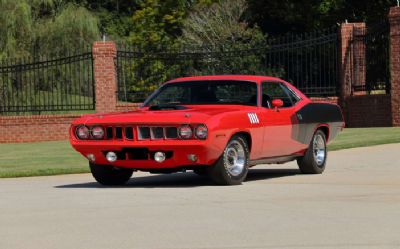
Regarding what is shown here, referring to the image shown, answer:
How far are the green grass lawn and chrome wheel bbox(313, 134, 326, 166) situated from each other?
13.0 ft

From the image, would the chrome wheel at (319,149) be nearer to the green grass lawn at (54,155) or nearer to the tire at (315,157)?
the tire at (315,157)

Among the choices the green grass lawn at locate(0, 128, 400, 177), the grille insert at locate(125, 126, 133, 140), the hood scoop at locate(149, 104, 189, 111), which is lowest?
the green grass lawn at locate(0, 128, 400, 177)

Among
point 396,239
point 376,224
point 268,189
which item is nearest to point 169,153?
point 268,189

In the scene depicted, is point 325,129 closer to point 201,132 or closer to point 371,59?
point 201,132

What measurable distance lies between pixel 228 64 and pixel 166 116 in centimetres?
2509

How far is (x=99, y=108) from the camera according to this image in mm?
33094

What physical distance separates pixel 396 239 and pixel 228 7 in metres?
49.1

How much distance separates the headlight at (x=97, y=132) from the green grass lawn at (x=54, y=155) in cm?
344

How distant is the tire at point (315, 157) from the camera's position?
15891 mm

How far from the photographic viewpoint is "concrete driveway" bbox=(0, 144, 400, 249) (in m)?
9.02

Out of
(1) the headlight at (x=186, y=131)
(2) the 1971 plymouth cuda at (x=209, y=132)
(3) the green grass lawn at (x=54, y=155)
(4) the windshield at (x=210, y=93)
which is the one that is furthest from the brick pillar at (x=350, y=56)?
(1) the headlight at (x=186, y=131)

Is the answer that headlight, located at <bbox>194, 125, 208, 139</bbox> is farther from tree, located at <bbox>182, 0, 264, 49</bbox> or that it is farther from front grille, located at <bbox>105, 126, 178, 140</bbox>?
tree, located at <bbox>182, 0, 264, 49</bbox>

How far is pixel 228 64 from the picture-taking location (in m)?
38.7

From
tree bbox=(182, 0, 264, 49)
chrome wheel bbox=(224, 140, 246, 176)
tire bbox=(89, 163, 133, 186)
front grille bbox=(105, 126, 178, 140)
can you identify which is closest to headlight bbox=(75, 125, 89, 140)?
front grille bbox=(105, 126, 178, 140)
